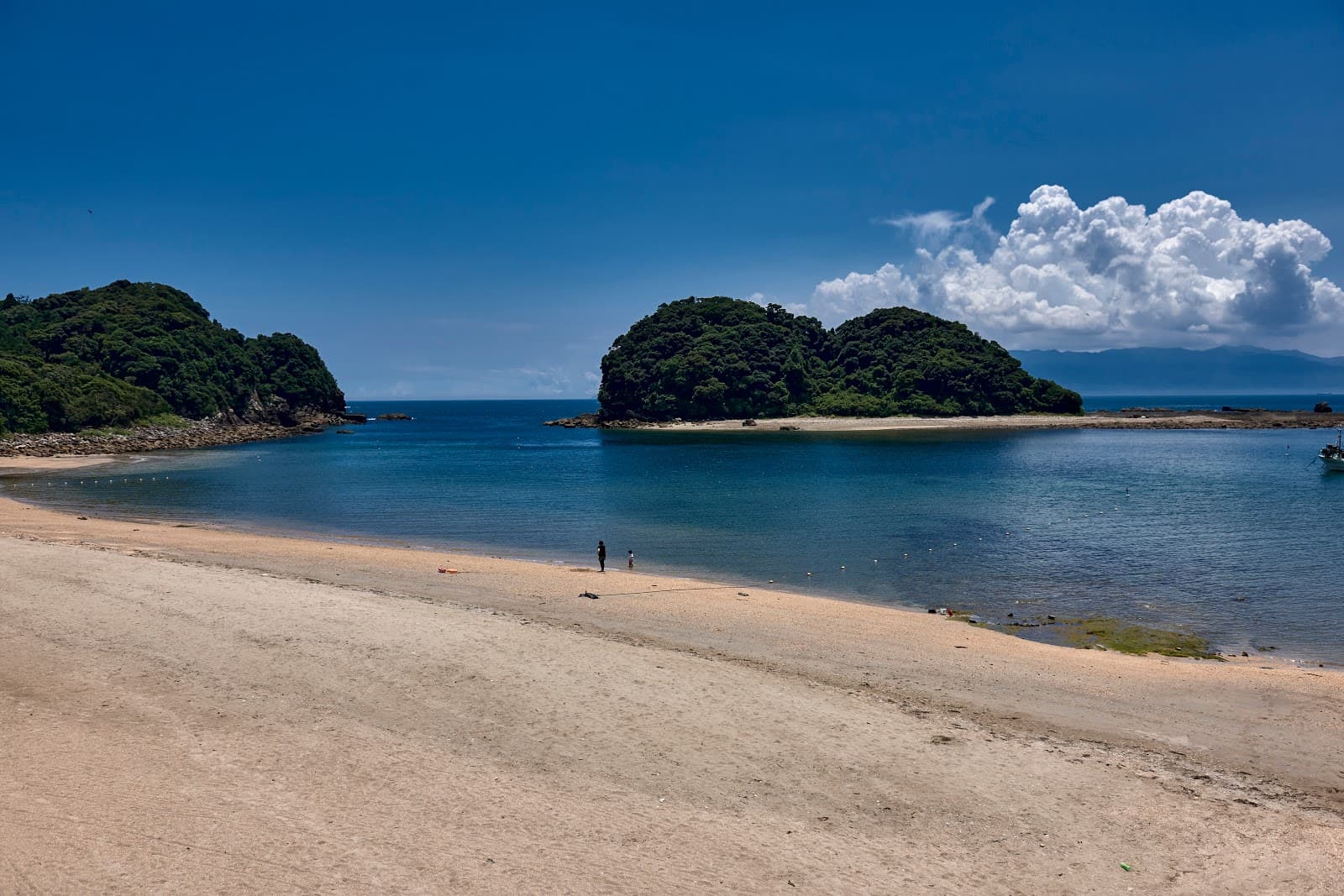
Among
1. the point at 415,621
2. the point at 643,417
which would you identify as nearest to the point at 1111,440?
the point at 643,417

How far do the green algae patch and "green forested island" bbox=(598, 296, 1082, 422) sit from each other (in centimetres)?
11493

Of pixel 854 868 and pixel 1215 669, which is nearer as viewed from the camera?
pixel 854 868

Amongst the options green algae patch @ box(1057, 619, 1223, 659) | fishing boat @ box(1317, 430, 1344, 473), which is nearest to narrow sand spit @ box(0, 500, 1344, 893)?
green algae patch @ box(1057, 619, 1223, 659)

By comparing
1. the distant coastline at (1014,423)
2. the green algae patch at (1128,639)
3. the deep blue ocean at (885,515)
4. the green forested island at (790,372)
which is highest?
the green forested island at (790,372)

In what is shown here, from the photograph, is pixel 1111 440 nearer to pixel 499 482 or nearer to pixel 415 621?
pixel 499 482

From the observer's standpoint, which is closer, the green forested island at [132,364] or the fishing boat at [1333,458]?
the fishing boat at [1333,458]

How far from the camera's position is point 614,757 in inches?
430

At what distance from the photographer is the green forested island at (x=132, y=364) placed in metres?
84.4

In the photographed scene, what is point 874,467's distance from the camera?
6769cm

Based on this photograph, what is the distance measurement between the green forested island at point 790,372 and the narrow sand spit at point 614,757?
120 m

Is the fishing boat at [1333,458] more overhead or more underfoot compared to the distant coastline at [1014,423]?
more underfoot

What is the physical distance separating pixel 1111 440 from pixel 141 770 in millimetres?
115001

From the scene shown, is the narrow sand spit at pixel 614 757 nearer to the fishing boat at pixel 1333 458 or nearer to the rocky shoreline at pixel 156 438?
the fishing boat at pixel 1333 458

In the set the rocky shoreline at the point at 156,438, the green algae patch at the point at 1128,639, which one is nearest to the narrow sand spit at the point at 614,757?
the green algae patch at the point at 1128,639
